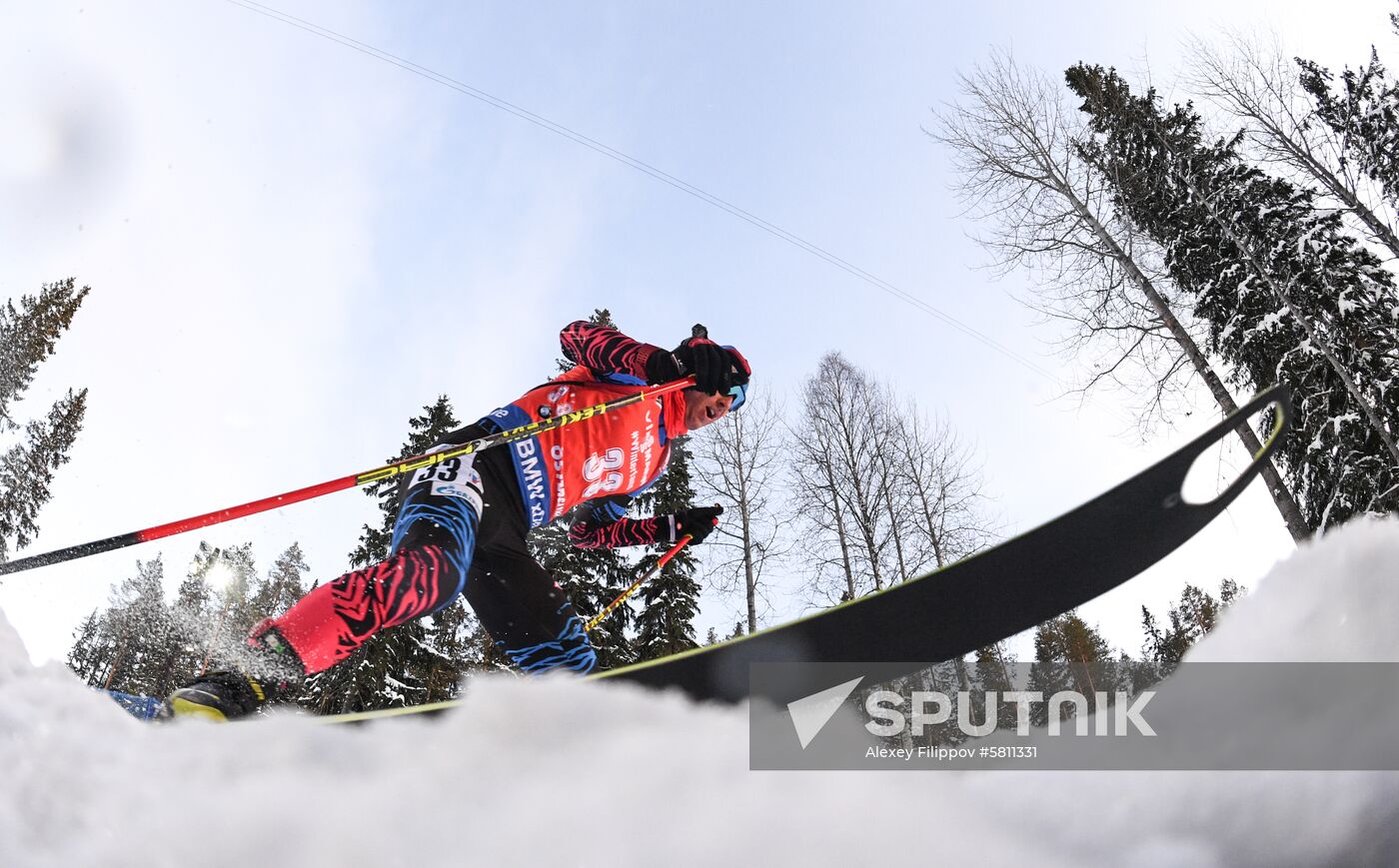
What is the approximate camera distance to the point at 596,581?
9148 mm

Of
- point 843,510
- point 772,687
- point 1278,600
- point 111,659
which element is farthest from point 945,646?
point 111,659

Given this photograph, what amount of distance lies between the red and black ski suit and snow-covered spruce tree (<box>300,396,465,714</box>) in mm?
5471

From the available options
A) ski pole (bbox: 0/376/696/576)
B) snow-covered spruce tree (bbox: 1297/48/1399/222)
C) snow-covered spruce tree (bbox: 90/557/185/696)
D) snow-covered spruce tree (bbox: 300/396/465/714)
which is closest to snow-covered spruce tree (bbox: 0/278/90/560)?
snow-covered spruce tree (bbox: 90/557/185/696)

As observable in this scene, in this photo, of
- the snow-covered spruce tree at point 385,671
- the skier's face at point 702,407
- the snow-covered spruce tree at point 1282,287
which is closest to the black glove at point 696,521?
the skier's face at point 702,407

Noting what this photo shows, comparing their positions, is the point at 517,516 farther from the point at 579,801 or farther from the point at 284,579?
the point at 284,579

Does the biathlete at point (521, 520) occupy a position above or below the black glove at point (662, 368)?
below

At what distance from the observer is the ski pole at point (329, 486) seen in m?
1.59

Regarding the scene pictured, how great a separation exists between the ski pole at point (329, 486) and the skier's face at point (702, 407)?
163mm

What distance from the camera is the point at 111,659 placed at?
25.6m

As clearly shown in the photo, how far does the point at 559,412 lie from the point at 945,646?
4.50 feet

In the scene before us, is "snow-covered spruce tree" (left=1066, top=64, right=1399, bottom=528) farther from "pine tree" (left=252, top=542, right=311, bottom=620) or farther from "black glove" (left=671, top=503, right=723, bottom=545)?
"pine tree" (left=252, top=542, right=311, bottom=620)

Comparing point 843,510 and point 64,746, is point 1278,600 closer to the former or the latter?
point 64,746

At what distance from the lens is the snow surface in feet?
1.82

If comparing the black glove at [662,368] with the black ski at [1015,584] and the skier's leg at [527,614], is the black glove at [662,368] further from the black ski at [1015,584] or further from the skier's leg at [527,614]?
the black ski at [1015,584]
